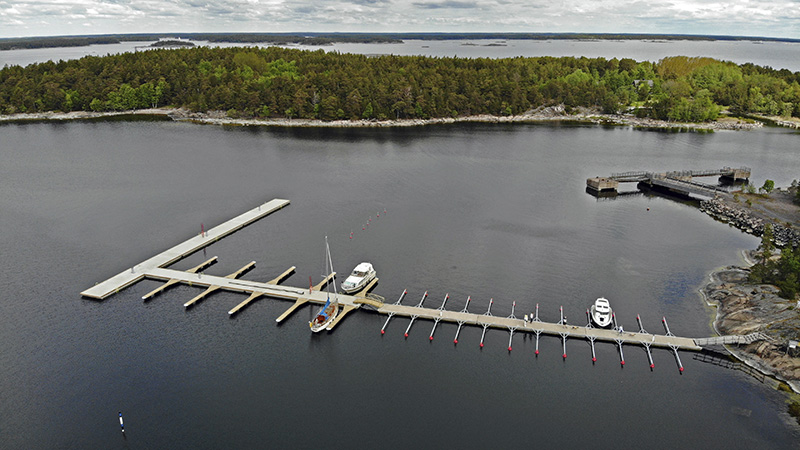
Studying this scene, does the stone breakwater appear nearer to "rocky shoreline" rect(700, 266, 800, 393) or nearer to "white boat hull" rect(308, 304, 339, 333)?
"rocky shoreline" rect(700, 266, 800, 393)

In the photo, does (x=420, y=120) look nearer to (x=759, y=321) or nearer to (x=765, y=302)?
(x=765, y=302)

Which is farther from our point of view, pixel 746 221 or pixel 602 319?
pixel 746 221

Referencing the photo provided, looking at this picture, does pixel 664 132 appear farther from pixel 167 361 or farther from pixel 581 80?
pixel 167 361

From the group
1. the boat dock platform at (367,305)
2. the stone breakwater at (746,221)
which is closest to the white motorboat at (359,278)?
the boat dock platform at (367,305)

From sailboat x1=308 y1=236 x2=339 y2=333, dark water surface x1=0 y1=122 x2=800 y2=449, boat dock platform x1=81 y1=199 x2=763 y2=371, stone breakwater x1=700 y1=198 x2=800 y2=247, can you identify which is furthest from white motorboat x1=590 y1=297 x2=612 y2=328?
stone breakwater x1=700 y1=198 x2=800 y2=247

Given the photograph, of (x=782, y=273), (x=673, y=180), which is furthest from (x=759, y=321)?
(x=673, y=180)

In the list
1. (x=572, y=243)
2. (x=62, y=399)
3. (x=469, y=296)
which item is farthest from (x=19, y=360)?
(x=572, y=243)
